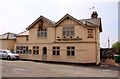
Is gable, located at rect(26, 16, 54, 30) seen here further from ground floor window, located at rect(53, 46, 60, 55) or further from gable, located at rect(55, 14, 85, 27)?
ground floor window, located at rect(53, 46, 60, 55)

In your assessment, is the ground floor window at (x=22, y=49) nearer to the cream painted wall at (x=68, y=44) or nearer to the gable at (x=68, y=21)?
the cream painted wall at (x=68, y=44)

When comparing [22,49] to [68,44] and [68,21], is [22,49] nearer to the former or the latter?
[68,44]

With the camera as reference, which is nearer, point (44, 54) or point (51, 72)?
point (51, 72)

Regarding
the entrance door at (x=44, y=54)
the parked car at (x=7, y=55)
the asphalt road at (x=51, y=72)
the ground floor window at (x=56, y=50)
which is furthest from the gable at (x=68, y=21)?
the asphalt road at (x=51, y=72)

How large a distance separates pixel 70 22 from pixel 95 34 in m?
4.37

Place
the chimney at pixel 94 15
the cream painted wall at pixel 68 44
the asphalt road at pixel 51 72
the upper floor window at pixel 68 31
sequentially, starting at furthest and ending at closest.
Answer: the chimney at pixel 94 15, the upper floor window at pixel 68 31, the cream painted wall at pixel 68 44, the asphalt road at pixel 51 72

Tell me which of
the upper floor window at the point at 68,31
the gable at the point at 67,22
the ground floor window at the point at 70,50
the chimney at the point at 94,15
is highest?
the chimney at the point at 94,15

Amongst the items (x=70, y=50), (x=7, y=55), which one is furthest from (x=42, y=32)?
(x=7, y=55)

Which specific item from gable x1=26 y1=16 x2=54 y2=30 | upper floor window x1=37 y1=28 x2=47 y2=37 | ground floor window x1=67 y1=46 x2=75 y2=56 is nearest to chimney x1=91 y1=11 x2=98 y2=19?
gable x1=26 y1=16 x2=54 y2=30

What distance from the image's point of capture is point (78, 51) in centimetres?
3212

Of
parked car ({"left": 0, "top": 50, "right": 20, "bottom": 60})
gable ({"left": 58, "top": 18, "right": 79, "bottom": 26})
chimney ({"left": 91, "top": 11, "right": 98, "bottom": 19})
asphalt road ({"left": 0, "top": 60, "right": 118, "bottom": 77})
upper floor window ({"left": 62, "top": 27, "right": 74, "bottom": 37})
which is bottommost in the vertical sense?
asphalt road ({"left": 0, "top": 60, "right": 118, "bottom": 77})

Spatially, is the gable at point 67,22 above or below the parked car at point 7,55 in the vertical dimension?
above

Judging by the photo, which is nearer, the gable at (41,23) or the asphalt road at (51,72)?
the asphalt road at (51,72)

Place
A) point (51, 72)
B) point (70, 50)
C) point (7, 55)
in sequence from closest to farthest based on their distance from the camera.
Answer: point (51, 72)
point (70, 50)
point (7, 55)
